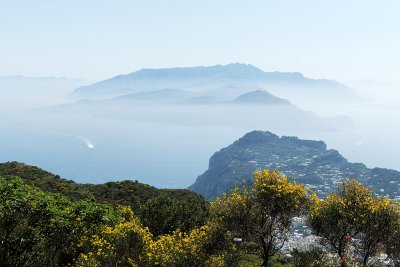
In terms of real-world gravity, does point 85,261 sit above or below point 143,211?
above

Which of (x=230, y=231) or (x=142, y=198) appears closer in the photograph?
(x=230, y=231)

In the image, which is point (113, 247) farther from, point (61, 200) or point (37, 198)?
point (61, 200)

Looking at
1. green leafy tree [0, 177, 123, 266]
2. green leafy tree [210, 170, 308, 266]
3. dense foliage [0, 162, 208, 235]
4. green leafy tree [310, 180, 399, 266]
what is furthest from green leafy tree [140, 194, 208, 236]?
green leafy tree [310, 180, 399, 266]

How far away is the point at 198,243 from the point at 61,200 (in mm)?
12436

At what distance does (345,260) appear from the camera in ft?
71.5

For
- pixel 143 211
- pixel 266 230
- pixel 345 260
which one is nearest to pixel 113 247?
pixel 266 230

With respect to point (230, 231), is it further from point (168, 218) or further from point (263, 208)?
point (168, 218)

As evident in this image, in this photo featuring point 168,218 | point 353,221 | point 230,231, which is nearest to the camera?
point 230,231

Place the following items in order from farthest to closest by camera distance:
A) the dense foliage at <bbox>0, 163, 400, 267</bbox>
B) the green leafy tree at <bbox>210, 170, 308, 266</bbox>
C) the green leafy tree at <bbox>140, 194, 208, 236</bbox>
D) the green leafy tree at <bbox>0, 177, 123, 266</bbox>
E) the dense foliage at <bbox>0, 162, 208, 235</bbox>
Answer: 1. the dense foliage at <bbox>0, 162, 208, 235</bbox>
2. the green leafy tree at <bbox>140, 194, 208, 236</bbox>
3. the green leafy tree at <bbox>210, 170, 308, 266</bbox>
4. the green leafy tree at <bbox>0, 177, 123, 266</bbox>
5. the dense foliage at <bbox>0, 163, 400, 267</bbox>

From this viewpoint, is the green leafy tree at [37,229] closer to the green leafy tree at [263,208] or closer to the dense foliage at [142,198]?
the green leafy tree at [263,208]

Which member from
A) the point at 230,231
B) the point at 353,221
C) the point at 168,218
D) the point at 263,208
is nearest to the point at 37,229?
the point at 230,231

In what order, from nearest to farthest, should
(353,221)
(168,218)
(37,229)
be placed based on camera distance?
(37,229) < (353,221) < (168,218)

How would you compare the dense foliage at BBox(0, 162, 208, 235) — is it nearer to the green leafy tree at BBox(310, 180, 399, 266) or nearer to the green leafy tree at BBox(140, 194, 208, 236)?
the green leafy tree at BBox(140, 194, 208, 236)

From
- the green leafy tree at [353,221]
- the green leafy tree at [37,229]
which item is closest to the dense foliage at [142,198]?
the green leafy tree at [37,229]
